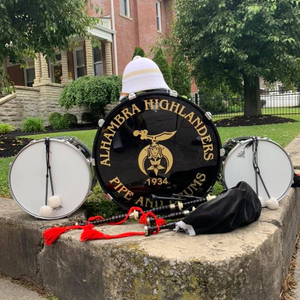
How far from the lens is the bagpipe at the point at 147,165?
7.52 ft

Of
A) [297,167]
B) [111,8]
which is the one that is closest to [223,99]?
[111,8]

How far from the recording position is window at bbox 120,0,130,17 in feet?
65.8

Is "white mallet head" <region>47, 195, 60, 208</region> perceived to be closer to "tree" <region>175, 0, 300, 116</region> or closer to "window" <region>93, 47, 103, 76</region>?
"tree" <region>175, 0, 300, 116</region>

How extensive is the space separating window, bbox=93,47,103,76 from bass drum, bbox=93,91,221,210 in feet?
57.9

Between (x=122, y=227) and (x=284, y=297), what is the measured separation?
1038 mm

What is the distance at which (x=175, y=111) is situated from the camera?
2.31 metres

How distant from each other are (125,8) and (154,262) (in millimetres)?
20879

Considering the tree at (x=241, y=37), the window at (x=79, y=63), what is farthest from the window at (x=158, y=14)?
the tree at (x=241, y=37)

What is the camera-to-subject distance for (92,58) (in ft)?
59.4

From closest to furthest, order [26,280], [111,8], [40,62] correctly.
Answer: [26,280] → [40,62] → [111,8]

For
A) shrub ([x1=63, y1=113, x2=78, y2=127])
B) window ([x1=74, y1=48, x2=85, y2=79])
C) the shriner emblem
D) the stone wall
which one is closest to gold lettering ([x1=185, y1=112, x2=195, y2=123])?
the shriner emblem

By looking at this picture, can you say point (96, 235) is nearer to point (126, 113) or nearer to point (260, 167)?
point (126, 113)

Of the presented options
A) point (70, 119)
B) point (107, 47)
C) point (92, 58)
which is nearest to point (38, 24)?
point (70, 119)

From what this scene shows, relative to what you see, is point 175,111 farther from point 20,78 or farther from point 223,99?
point 20,78
